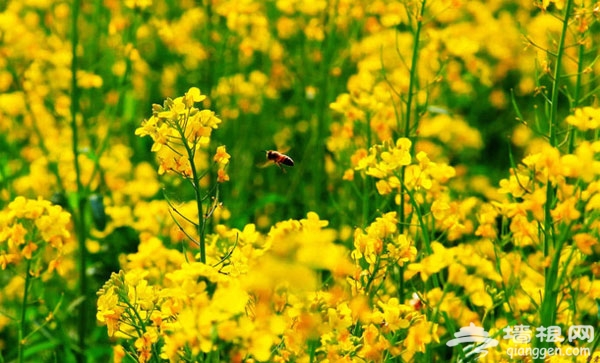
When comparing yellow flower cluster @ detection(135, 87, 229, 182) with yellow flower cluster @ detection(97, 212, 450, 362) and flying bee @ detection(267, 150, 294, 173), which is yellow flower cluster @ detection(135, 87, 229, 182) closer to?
yellow flower cluster @ detection(97, 212, 450, 362)

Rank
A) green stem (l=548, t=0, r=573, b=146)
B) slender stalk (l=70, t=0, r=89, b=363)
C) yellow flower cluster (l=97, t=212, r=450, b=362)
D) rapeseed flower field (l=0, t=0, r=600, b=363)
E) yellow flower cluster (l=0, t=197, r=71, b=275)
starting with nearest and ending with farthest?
1. yellow flower cluster (l=97, t=212, r=450, b=362)
2. rapeseed flower field (l=0, t=0, r=600, b=363)
3. green stem (l=548, t=0, r=573, b=146)
4. yellow flower cluster (l=0, t=197, r=71, b=275)
5. slender stalk (l=70, t=0, r=89, b=363)

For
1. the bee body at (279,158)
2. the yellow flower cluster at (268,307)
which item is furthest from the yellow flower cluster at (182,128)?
the bee body at (279,158)

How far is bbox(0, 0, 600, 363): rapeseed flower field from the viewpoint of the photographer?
99.7 inches

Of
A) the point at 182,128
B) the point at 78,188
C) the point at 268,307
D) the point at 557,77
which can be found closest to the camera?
the point at 268,307

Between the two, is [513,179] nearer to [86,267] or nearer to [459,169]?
[86,267]

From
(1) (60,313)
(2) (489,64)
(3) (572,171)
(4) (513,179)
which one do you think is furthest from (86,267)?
(2) (489,64)

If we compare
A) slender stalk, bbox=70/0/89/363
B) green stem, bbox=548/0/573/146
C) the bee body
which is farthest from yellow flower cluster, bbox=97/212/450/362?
slender stalk, bbox=70/0/89/363

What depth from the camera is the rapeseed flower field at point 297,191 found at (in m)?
2.53

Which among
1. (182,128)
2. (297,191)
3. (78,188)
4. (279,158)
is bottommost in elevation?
(297,191)

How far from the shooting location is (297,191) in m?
5.55

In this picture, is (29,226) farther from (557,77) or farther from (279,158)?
(557,77)

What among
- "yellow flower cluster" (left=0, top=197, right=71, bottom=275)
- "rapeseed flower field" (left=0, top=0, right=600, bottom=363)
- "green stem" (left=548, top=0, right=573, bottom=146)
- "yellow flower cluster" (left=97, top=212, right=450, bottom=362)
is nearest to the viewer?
"yellow flower cluster" (left=97, top=212, right=450, bottom=362)

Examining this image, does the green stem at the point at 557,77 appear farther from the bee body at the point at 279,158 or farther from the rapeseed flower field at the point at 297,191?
the bee body at the point at 279,158

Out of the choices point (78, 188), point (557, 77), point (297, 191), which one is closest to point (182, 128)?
point (557, 77)
